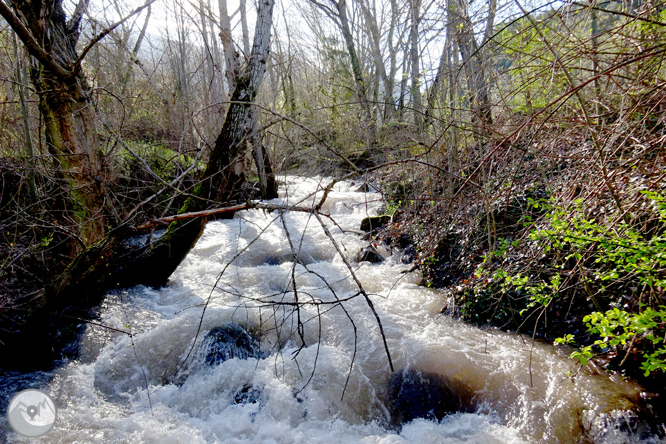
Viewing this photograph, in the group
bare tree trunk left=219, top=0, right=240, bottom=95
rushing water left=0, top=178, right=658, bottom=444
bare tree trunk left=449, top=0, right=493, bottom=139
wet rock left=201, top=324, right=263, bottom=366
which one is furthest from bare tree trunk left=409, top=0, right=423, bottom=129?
bare tree trunk left=219, top=0, right=240, bottom=95

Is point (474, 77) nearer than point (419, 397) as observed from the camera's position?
No

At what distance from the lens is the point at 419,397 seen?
3443mm

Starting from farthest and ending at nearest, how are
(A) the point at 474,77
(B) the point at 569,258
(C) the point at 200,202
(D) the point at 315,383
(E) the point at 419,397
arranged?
(C) the point at 200,202 → (A) the point at 474,77 → (B) the point at 569,258 → (D) the point at 315,383 → (E) the point at 419,397

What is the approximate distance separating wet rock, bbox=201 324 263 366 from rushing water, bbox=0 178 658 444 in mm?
84

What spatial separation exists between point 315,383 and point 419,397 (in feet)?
3.30

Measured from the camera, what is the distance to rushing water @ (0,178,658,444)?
2996 mm

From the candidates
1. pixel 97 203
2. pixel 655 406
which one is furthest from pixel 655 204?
pixel 97 203

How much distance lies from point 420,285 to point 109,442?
4194 mm

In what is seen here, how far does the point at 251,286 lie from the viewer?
5.82 m

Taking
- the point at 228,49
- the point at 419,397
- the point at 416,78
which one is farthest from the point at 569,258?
the point at 228,49

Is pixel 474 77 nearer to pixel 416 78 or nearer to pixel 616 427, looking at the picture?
pixel 416 78

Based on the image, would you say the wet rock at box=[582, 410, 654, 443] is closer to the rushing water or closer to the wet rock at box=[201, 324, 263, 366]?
the rushing water

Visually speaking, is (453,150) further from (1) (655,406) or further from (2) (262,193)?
(2) (262,193)

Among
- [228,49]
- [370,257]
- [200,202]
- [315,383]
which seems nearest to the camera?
[315,383]
